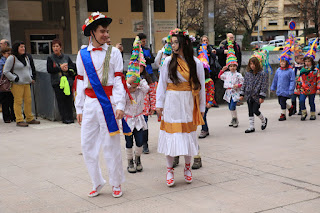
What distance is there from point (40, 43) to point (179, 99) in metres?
27.6

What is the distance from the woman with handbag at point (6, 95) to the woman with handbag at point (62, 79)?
1.10 meters

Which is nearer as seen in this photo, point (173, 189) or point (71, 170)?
point (173, 189)

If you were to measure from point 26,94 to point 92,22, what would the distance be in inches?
229

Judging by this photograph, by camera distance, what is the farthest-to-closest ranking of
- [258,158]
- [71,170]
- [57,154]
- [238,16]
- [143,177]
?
[238,16] → [57,154] → [258,158] → [71,170] → [143,177]

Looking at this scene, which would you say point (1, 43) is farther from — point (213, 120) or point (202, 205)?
point (202, 205)

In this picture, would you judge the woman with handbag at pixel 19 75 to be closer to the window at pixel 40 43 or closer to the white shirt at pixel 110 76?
the white shirt at pixel 110 76

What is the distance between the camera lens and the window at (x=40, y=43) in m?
30.8

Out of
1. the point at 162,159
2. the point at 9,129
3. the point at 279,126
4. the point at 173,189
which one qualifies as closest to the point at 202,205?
the point at 173,189

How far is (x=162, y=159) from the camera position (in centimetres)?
700

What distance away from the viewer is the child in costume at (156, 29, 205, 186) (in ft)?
17.7

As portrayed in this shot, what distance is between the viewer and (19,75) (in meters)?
10.0

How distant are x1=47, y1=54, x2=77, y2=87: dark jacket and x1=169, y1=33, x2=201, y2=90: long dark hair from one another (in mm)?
5307

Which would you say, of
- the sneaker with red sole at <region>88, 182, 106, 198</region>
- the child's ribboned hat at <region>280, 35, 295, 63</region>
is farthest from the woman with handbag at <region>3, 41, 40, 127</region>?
the child's ribboned hat at <region>280, 35, 295, 63</region>

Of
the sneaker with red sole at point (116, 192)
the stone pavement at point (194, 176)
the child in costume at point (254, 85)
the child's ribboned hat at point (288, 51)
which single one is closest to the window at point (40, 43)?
the child's ribboned hat at point (288, 51)
